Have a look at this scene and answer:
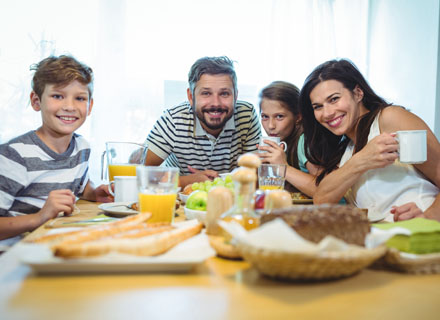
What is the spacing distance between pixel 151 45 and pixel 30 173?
1.82m

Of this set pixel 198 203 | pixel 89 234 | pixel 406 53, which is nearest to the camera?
pixel 89 234

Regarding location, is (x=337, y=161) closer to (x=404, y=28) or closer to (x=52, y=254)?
(x=52, y=254)

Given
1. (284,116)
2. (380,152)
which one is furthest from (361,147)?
(284,116)

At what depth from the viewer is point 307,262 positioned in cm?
52

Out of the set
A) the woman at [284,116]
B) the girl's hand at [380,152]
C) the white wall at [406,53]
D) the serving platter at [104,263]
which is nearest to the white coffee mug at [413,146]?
the girl's hand at [380,152]

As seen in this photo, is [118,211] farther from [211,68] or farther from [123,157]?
[211,68]

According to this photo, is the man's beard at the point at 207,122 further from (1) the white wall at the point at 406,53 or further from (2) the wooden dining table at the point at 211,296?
(1) the white wall at the point at 406,53

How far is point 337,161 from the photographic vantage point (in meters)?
1.77

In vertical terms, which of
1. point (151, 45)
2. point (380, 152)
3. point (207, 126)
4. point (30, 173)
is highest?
point (151, 45)

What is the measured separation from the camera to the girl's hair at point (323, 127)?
1620mm

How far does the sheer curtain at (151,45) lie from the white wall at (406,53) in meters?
0.16

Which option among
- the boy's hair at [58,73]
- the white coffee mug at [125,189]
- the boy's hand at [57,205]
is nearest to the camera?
the boy's hand at [57,205]

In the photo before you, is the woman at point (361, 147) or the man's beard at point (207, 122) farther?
the man's beard at point (207, 122)

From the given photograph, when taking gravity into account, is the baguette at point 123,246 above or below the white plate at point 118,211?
above
